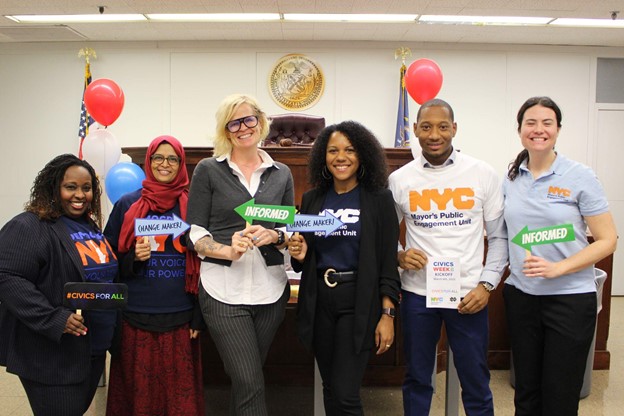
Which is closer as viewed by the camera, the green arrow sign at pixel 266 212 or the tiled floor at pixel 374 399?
the green arrow sign at pixel 266 212

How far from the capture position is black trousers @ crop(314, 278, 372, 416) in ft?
5.99

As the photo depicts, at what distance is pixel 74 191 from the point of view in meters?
1.86

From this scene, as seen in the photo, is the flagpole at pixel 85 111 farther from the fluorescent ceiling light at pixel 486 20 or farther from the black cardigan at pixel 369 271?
the black cardigan at pixel 369 271

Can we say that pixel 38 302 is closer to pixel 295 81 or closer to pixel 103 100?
pixel 103 100

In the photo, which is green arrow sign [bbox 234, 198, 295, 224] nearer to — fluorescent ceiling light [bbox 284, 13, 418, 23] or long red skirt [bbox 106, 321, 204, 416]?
long red skirt [bbox 106, 321, 204, 416]

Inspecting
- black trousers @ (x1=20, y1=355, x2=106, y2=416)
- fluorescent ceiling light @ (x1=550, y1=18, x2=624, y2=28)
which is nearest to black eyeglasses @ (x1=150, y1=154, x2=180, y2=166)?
black trousers @ (x1=20, y1=355, x2=106, y2=416)

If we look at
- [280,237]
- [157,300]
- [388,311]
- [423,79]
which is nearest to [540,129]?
[388,311]

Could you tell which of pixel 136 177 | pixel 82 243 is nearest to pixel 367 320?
pixel 82 243

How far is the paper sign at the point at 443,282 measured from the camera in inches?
75.6

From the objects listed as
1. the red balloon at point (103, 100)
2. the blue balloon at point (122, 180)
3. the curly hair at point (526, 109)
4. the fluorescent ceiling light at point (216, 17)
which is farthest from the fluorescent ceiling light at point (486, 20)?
the curly hair at point (526, 109)

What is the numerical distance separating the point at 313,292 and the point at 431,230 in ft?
1.82

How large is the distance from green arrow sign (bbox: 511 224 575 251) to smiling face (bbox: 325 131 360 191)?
0.67 meters

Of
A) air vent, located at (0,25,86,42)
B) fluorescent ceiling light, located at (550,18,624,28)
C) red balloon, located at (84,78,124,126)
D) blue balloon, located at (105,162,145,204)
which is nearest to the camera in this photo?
blue balloon, located at (105,162,145,204)

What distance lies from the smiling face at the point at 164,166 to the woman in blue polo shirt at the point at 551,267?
1448mm
